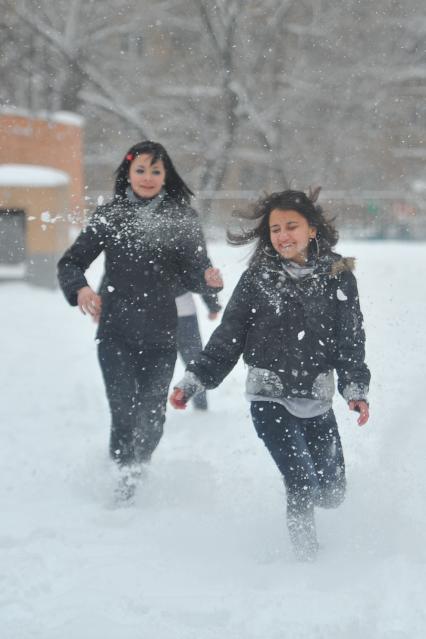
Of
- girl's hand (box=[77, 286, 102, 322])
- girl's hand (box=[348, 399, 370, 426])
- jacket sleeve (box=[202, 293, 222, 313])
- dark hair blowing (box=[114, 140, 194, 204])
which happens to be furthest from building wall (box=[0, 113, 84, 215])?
girl's hand (box=[348, 399, 370, 426])

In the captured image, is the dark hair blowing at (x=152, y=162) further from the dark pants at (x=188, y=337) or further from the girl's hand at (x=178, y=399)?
the dark pants at (x=188, y=337)

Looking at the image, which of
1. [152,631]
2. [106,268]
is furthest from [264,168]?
[152,631]

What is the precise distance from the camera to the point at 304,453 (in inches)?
141

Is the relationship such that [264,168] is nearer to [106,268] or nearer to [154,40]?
[154,40]

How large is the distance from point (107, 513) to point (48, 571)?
2.58 ft

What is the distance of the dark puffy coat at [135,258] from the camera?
14.1ft

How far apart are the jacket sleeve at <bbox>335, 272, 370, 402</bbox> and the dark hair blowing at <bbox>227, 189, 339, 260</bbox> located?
0.20 meters

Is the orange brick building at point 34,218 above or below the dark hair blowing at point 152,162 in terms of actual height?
below

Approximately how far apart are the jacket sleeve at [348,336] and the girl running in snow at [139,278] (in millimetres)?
826

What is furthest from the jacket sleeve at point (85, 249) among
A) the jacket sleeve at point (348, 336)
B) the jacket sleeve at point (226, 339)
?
the jacket sleeve at point (348, 336)

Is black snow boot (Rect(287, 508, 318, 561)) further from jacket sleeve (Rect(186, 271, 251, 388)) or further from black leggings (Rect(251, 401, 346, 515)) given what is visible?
jacket sleeve (Rect(186, 271, 251, 388))

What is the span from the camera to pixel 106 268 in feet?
14.3

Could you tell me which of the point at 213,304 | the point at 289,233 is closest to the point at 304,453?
the point at 289,233

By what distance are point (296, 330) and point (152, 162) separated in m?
1.17
